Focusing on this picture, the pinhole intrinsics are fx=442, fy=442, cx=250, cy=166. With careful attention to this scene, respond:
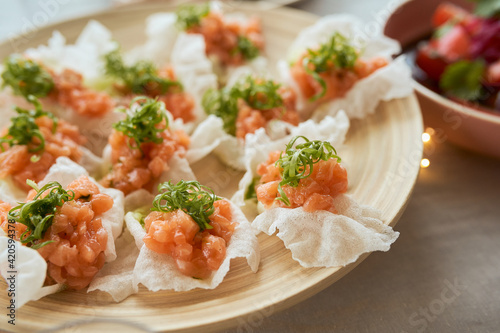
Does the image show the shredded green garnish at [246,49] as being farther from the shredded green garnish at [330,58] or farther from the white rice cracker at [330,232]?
the white rice cracker at [330,232]

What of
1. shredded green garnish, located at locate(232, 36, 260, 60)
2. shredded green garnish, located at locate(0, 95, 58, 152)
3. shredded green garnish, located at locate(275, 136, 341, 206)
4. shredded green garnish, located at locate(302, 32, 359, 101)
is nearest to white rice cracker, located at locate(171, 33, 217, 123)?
shredded green garnish, located at locate(232, 36, 260, 60)

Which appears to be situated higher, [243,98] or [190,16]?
[190,16]

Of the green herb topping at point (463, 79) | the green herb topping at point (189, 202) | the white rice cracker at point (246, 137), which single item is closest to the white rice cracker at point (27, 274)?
the green herb topping at point (189, 202)

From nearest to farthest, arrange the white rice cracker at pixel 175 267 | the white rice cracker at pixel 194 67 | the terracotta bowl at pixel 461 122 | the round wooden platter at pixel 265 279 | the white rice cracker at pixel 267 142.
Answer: the round wooden platter at pixel 265 279 < the white rice cracker at pixel 175 267 < the white rice cracker at pixel 267 142 < the terracotta bowl at pixel 461 122 < the white rice cracker at pixel 194 67

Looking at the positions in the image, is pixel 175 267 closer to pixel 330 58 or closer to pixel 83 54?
pixel 330 58

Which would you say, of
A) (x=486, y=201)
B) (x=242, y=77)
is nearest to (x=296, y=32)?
(x=242, y=77)

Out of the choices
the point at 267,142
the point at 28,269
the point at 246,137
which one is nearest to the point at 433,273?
the point at 267,142
